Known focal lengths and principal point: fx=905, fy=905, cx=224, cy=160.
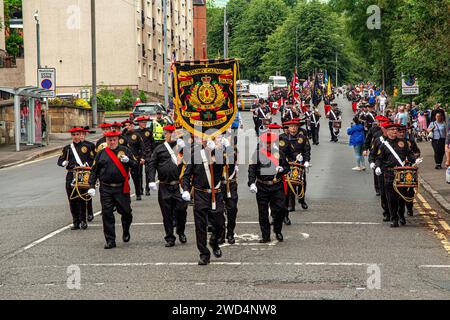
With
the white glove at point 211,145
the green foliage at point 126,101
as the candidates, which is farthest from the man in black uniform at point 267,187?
the green foliage at point 126,101

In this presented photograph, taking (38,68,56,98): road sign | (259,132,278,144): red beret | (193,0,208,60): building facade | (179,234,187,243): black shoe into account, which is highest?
(193,0,208,60): building facade

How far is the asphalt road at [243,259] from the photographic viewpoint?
10609 millimetres

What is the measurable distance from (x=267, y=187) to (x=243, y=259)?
2.06 m

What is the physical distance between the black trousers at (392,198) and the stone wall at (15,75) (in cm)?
6006

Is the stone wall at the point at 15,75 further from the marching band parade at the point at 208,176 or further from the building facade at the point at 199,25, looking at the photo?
the marching band parade at the point at 208,176

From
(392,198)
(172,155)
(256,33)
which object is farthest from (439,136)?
(256,33)

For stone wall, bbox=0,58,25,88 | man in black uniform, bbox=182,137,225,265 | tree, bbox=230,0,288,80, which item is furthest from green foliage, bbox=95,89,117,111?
tree, bbox=230,0,288,80

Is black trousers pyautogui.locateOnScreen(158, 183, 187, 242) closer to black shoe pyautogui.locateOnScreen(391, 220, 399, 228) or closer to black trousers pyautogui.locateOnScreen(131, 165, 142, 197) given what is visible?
black shoe pyautogui.locateOnScreen(391, 220, 399, 228)

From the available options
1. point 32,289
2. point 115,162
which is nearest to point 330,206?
point 115,162

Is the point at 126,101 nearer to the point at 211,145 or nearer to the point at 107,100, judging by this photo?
the point at 107,100

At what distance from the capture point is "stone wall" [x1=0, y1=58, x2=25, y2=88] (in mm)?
73312

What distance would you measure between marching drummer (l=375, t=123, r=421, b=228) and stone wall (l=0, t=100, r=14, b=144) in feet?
82.6

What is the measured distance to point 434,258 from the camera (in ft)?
42.5
